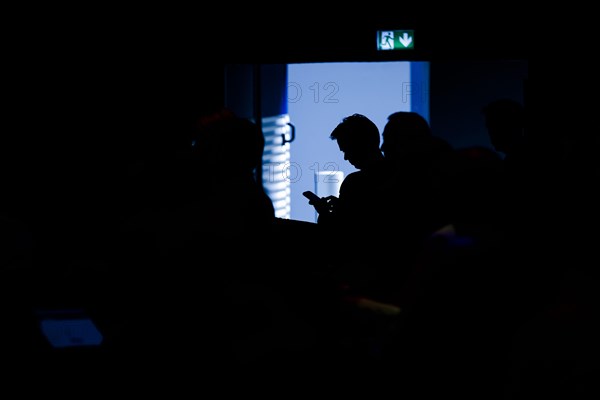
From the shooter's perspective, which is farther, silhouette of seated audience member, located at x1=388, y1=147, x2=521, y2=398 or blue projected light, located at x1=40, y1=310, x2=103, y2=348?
blue projected light, located at x1=40, y1=310, x2=103, y2=348

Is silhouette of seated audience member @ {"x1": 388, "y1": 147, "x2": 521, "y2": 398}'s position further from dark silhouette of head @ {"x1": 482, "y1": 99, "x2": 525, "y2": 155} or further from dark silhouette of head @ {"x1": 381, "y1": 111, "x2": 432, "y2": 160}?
dark silhouette of head @ {"x1": 482, "y1": 99, "x2": 525, "y2": 155}

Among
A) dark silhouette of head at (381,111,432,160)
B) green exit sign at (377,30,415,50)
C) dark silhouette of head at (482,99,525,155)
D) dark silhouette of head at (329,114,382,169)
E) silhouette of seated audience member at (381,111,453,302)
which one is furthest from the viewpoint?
green exit sign at (377,30,415,50)

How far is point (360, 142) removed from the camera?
502 centimetres

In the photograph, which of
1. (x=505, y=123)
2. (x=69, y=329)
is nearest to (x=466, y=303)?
(x=69, y=329)

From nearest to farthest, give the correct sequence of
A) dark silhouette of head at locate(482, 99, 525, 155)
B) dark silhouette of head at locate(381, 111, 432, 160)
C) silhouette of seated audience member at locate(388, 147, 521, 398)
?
silhouette of seated audience member at locate(388, 147, 521, 398)
dark silhouette of head at locate(381, 111, 432, 160)
dark silhouette of head at locate(482, 99, 525, 155)

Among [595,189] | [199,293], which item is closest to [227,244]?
[199,293]

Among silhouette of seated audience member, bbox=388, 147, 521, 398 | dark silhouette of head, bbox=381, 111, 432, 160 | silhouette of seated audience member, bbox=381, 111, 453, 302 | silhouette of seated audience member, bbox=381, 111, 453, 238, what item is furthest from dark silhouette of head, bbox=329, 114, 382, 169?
silhouette of seated audience member, bbox=388, 147, 521, 398

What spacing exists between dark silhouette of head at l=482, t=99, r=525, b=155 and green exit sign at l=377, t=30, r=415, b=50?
1.35 meters

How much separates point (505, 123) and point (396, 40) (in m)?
1.55

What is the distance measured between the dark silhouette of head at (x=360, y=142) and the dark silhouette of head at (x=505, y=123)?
666mm

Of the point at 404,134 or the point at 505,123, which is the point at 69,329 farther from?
the point at 505,123

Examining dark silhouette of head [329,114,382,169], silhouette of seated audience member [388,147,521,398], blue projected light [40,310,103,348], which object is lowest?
blue projected light [40,310,103,348]

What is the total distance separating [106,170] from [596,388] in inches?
191

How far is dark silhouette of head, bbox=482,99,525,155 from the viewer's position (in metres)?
4.68
